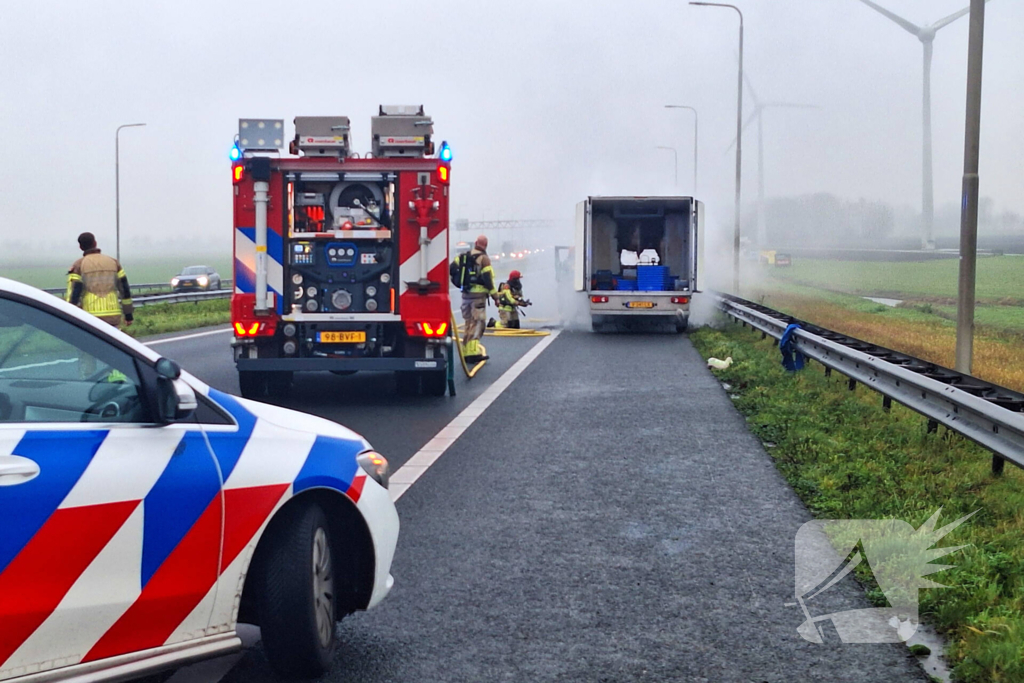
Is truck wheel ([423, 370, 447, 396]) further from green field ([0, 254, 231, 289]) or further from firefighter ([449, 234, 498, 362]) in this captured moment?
green field ([0, 254, 231, 289])

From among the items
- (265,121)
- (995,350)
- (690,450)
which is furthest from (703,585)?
(995,350)

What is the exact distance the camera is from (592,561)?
263 inches

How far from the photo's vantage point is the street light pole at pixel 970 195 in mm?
13391

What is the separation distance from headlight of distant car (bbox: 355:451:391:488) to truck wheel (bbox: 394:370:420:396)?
31.0 ft

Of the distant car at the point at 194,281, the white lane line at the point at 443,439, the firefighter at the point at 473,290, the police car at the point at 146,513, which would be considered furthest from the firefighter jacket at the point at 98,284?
the distant car at the point at 194,281

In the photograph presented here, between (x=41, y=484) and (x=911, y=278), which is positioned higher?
(x=41, y=484)

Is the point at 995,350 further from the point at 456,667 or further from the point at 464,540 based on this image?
the point at 456,667

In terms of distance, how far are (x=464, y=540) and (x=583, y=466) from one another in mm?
2713

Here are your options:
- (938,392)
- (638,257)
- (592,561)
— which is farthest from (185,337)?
(592,561)

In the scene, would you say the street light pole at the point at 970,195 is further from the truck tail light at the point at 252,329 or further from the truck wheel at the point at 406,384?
the truck tail light at the point at 252,329

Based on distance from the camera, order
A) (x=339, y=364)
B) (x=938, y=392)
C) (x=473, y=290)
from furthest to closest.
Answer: (x=473, y=290) < (x=339, y=364) < (x=938, y=392)

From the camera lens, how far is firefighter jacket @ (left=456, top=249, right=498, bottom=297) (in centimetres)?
1861

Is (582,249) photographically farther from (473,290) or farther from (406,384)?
(406,384)

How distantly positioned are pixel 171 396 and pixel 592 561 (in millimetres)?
3048
